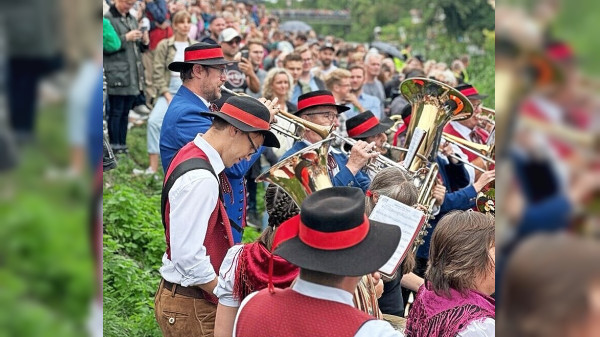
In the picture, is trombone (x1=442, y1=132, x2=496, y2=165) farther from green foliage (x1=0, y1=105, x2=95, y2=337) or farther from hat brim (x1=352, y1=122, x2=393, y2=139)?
green foliage (x1=0, y1=105, x2=95, y2=337)

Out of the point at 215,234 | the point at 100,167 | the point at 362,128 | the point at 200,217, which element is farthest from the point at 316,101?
the point at 100,167

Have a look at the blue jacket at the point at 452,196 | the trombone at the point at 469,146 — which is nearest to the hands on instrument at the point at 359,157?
the blue jacket at the point at 452,196

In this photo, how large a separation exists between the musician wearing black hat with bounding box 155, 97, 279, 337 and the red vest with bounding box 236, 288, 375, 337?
3.40 feet

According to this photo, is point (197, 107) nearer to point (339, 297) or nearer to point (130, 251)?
point (130, 251)

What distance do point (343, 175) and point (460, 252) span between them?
2.10m

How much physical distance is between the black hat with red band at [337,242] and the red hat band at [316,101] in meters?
3.42

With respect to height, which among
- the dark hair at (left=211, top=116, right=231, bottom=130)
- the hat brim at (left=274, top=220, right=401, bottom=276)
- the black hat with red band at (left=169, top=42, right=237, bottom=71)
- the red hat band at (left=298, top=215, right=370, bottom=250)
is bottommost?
the hat brim at (left=274, top=220, right=401, bottom=276)

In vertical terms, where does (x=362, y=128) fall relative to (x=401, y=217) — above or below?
below

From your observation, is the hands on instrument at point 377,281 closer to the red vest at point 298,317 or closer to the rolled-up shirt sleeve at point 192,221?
the rolled-up shirt sleeve at point 192,221

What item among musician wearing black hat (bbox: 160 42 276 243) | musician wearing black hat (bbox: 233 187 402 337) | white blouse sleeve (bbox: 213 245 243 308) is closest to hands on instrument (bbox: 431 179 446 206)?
musician wearing black hat (bbox: 160 42 276 243)

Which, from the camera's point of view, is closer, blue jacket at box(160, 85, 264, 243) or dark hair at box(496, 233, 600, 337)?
Result: dark hair at box(496, 233, 600, 337)

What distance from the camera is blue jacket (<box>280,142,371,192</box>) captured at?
15.9ft

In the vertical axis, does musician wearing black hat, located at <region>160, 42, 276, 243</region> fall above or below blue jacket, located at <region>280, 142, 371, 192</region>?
above

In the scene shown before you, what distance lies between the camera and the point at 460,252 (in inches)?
112
